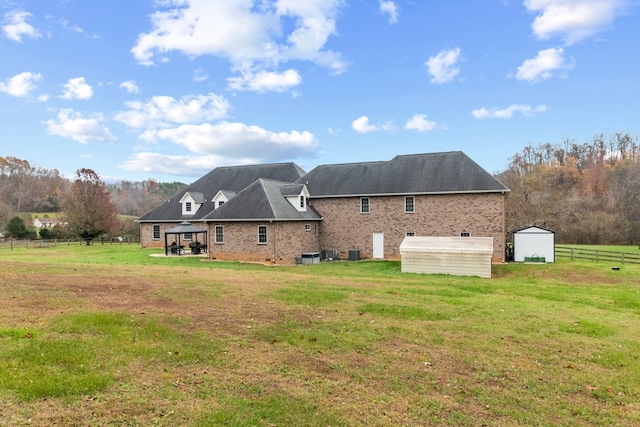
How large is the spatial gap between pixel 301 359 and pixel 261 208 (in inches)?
817

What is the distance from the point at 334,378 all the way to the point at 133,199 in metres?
107

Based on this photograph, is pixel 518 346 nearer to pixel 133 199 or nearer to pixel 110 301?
pixel 110 301

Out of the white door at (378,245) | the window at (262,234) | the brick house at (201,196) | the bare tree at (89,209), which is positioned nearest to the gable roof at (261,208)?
the window at (262,234)

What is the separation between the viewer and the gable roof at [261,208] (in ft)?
86.8

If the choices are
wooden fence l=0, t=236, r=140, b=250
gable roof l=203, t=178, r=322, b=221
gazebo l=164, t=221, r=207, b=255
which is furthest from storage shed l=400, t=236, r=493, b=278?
wooden fence l=0, t=236, r=140, b=250

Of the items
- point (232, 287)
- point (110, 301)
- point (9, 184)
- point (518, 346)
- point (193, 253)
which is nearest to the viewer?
point (518, 346)

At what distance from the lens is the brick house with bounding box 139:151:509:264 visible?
26297 mm

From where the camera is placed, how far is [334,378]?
5957 millimetres

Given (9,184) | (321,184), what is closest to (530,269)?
(321,184)

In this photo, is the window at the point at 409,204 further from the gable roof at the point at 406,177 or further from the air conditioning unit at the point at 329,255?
the air conditioning unit at the point at 329,255

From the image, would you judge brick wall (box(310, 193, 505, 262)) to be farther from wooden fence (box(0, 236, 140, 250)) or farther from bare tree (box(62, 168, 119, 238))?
bare tree (box(62, 168, 119, 238))

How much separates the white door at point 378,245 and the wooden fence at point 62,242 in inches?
1174

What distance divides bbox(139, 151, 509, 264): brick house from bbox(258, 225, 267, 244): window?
0.04 m

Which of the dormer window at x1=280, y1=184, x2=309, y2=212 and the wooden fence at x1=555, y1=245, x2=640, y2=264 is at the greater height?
the dormer window at x1=280, y1=184, x2=309, y2=212
